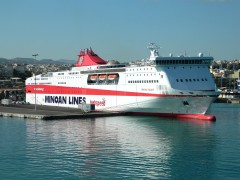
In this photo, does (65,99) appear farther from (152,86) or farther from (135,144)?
(135,144)

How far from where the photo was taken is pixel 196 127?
32781 mm

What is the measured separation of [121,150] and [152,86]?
53.6 feet

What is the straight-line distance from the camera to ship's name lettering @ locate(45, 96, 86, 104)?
4772cm

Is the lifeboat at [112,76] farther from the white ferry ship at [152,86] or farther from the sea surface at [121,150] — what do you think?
the sea surface at [121,150]

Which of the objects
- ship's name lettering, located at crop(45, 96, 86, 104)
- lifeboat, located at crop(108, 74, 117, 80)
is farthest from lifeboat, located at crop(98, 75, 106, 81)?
ship's name lettering, located at crop(45, 96, 86, 104)

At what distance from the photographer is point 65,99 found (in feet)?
165

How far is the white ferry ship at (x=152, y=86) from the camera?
3809cm

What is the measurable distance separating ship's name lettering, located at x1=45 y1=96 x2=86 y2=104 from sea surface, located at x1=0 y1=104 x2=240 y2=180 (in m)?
12.1

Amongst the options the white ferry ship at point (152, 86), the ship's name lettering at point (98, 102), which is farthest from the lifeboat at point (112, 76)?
the ship's name lettering at point (98, 102)

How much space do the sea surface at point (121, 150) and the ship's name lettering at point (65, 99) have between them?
12.1 meters

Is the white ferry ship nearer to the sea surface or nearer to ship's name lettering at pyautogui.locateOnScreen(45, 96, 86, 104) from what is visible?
ship's name lettering at pyautogui.locateOnScreen(45, 96, 86, 104)

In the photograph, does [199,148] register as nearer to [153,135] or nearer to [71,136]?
[153,135]

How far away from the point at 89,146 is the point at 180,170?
7.01 m

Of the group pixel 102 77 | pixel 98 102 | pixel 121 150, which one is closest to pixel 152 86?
pixel 102 77
